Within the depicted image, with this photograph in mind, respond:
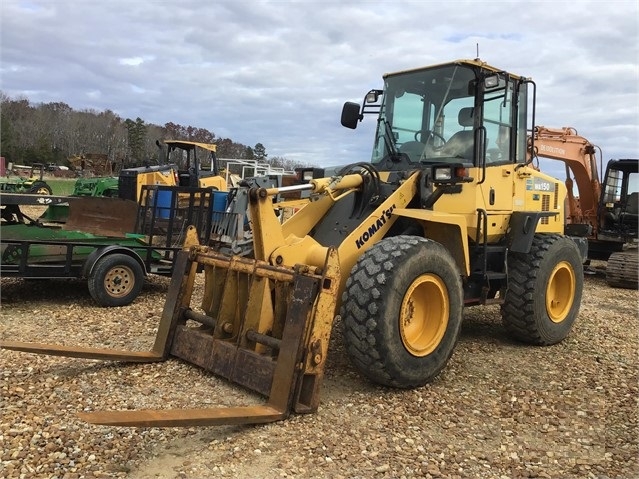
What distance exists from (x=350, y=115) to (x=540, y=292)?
9.07 feet

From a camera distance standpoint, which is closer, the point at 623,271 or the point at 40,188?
the point at 623,271

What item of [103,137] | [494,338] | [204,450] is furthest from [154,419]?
[103,137]

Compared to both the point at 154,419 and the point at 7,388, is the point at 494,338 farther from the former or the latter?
the point at 7,388

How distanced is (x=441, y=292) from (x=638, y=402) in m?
1.79

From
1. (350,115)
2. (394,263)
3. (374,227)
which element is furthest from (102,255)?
(394,263)

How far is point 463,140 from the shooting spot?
5.62 metres

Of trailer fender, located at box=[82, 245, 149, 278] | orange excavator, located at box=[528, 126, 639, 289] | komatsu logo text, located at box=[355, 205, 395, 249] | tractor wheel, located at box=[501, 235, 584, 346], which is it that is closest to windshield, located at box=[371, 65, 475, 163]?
komatsu logo text, located at box=[355, 205, 395, 249]

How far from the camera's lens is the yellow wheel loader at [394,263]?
3.94m

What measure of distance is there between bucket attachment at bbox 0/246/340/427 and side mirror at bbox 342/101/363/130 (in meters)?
2.31

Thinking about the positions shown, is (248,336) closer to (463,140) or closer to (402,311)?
(402,311)

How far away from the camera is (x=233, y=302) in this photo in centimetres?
458

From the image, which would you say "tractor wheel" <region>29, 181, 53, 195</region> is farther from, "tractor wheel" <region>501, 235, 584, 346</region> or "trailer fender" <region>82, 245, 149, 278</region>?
"tractor wheel" <region>501, 235, 584, 346</region>

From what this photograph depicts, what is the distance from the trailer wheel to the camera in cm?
701

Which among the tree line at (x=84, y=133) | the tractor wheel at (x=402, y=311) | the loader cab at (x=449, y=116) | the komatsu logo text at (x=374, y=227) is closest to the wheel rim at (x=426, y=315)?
the tractor wheel at (x=402, y=311)
